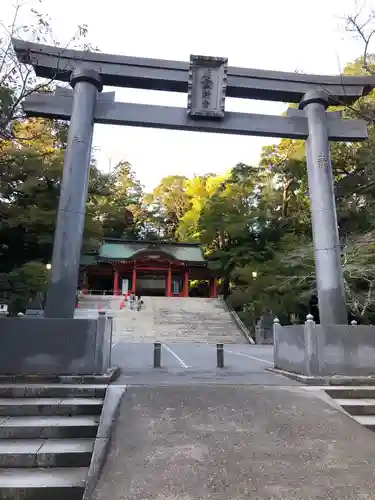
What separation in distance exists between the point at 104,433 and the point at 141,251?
2766cm

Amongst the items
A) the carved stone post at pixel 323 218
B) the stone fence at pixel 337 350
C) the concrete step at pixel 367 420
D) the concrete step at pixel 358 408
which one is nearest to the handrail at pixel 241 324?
the carved stone post at pixel 323 218

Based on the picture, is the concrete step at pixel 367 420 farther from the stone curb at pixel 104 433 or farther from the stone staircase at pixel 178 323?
the stone staircase at pixel 178 323

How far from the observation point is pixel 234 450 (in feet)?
11.4

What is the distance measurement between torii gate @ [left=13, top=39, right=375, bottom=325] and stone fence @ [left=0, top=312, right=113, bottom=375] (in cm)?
64

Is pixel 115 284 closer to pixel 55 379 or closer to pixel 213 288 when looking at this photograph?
pixel 213 288

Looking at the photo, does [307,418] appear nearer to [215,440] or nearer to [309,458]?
[309,458]

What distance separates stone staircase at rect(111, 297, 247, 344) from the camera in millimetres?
20884

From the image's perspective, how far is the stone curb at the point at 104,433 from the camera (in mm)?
3021

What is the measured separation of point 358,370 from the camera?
6.09 metres

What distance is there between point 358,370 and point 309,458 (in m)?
3.16

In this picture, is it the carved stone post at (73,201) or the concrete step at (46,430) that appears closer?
the concrete step at (46,430)

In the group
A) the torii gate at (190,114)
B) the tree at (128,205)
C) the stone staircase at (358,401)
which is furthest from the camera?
the tree at (128,205)

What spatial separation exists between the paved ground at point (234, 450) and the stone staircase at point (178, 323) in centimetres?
1531

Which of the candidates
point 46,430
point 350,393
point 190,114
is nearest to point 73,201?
point 190,114
